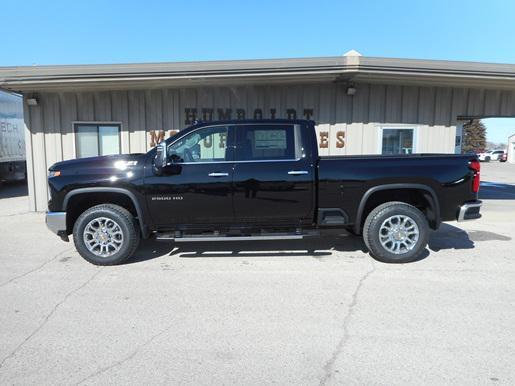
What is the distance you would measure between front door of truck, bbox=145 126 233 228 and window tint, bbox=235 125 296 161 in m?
0.21

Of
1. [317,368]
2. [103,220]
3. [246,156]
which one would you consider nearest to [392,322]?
[317,368]

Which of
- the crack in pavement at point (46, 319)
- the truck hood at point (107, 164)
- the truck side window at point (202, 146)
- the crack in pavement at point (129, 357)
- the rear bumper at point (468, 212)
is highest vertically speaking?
the truck side window at point (202, 146)

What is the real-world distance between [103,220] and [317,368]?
3719mm

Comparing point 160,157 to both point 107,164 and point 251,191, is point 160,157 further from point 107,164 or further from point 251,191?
point 251,191

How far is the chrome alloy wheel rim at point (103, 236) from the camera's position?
5.39 meters

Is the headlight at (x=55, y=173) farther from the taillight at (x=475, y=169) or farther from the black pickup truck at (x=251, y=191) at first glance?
the taillight at (x=475, y=169)

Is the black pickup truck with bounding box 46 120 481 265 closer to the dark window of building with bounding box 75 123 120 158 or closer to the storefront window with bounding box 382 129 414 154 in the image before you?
the storefront window with bounding box 382 129 414 154

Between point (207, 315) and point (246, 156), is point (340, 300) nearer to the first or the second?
point (207, 315)

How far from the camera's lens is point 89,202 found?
5590 millimetres

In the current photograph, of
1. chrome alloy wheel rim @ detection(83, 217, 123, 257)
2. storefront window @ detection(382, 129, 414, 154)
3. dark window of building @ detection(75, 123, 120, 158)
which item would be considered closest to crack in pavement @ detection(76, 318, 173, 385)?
chrome alloy wheel rim @ detection(83, 217, 123, 257)

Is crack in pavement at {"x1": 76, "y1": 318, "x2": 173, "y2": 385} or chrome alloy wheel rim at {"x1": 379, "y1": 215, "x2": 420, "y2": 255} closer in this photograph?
crack in pavement at {"x1": 76, "y1": 318, "x2": 173, "y2": 385}

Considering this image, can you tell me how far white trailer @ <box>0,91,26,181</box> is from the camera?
1492 centimetres

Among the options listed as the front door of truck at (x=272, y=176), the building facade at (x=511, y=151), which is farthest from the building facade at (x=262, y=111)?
the building facade at (x=511, y=151)

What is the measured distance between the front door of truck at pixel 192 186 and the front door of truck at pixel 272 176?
173mm
